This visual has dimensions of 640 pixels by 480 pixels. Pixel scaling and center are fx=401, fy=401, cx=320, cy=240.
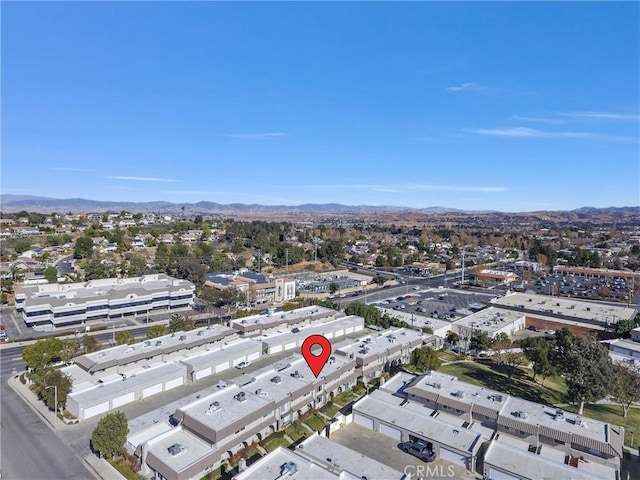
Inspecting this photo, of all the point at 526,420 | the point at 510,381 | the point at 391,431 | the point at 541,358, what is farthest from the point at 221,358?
the point at 541,358

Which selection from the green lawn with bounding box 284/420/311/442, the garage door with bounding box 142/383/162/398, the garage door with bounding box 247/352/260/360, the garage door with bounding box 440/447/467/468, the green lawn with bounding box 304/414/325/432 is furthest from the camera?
the garage door with bounding box 247/352/260/360

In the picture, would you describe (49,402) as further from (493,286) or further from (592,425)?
(493,286)

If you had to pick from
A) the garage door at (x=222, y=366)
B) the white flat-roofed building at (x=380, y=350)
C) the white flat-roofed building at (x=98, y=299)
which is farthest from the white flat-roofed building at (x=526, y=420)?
the white flat-roofed building at (x=98, y=299)

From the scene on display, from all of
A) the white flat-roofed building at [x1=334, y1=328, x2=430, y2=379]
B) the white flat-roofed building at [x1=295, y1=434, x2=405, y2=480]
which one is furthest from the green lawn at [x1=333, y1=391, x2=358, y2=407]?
the white flat-roofed building at [x1=295, y1=434, x2=405, y2=480]

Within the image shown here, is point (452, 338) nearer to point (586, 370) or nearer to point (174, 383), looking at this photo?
point (586, 370)

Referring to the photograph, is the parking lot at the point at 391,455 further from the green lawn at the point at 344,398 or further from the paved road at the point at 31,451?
the paved road at the point at 31,451

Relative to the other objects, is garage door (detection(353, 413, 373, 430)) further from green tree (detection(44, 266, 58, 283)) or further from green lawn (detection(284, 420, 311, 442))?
green tree (detection(44, 266, 58, 283))
